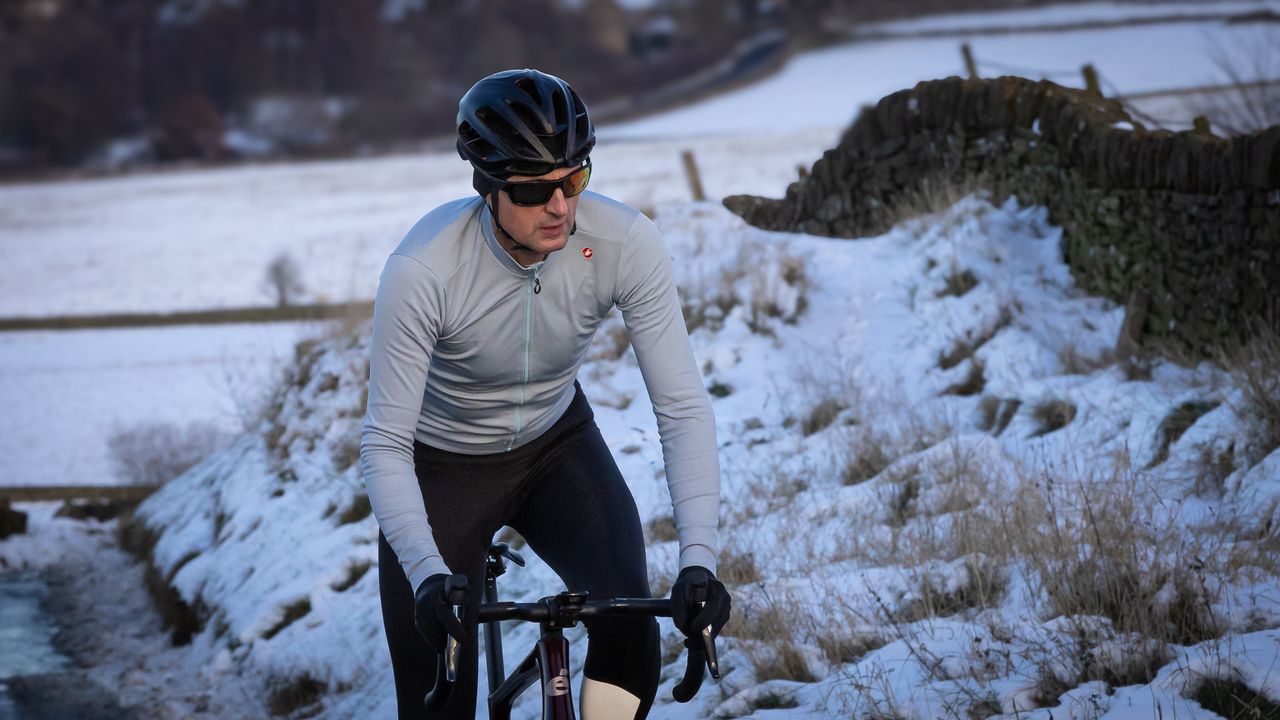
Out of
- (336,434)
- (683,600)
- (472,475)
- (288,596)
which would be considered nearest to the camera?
(683,600)

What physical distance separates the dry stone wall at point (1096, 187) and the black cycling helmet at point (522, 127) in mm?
4319

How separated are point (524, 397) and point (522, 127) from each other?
29.8 inches

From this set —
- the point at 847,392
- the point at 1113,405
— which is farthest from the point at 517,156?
the point at 847,392

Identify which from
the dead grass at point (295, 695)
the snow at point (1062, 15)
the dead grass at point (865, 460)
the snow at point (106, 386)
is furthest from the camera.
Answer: the snow at point (1062, 15)

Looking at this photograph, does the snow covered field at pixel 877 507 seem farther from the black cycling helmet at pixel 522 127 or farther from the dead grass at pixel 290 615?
the black cycling helmet at pixel 522 127

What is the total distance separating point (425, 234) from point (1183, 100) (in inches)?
789

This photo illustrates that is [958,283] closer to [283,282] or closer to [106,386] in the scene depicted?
[106,386]

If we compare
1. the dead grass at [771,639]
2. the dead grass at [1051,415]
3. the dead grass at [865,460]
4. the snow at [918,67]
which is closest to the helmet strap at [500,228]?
the dead grass at [771,639]

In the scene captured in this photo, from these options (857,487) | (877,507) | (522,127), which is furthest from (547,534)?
(857,487)

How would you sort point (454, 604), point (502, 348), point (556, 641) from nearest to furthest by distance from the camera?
point (454, 604), point (556, 641), point (502, 348)

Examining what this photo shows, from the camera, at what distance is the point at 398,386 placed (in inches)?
124

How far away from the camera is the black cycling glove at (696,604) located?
2795 millimetres

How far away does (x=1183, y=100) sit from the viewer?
2081cm

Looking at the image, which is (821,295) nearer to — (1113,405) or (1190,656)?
(1113,405)
